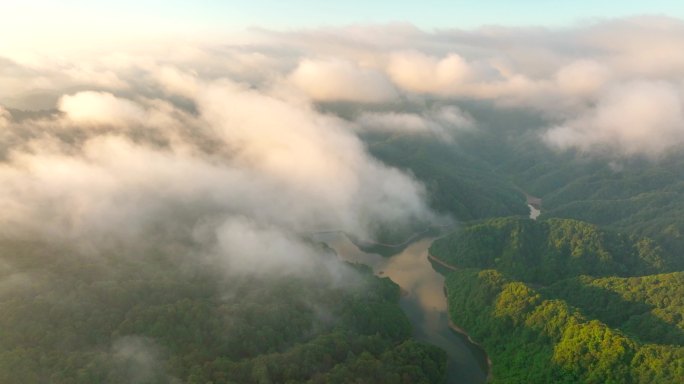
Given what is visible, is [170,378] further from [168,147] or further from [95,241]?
[168,147]

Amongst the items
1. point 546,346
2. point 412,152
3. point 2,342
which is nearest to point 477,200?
point 412,152

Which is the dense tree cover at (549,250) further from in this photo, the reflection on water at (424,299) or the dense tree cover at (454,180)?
the dense tree cover at (454,180)

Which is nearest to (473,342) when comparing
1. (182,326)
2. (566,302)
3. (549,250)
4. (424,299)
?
(566,302)

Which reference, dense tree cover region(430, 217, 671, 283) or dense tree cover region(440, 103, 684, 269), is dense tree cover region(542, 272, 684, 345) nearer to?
dense tree cover region(430, 217, 671, 283)

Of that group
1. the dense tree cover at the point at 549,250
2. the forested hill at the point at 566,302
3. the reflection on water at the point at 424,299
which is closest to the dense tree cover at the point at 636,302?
the forested hill at the point at 566,302

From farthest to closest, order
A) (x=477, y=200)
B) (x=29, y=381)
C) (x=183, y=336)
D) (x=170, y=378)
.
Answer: (x=477, y=200) < (x=183, y=336) < (x=170, y=378) < (x=29, y=381)
